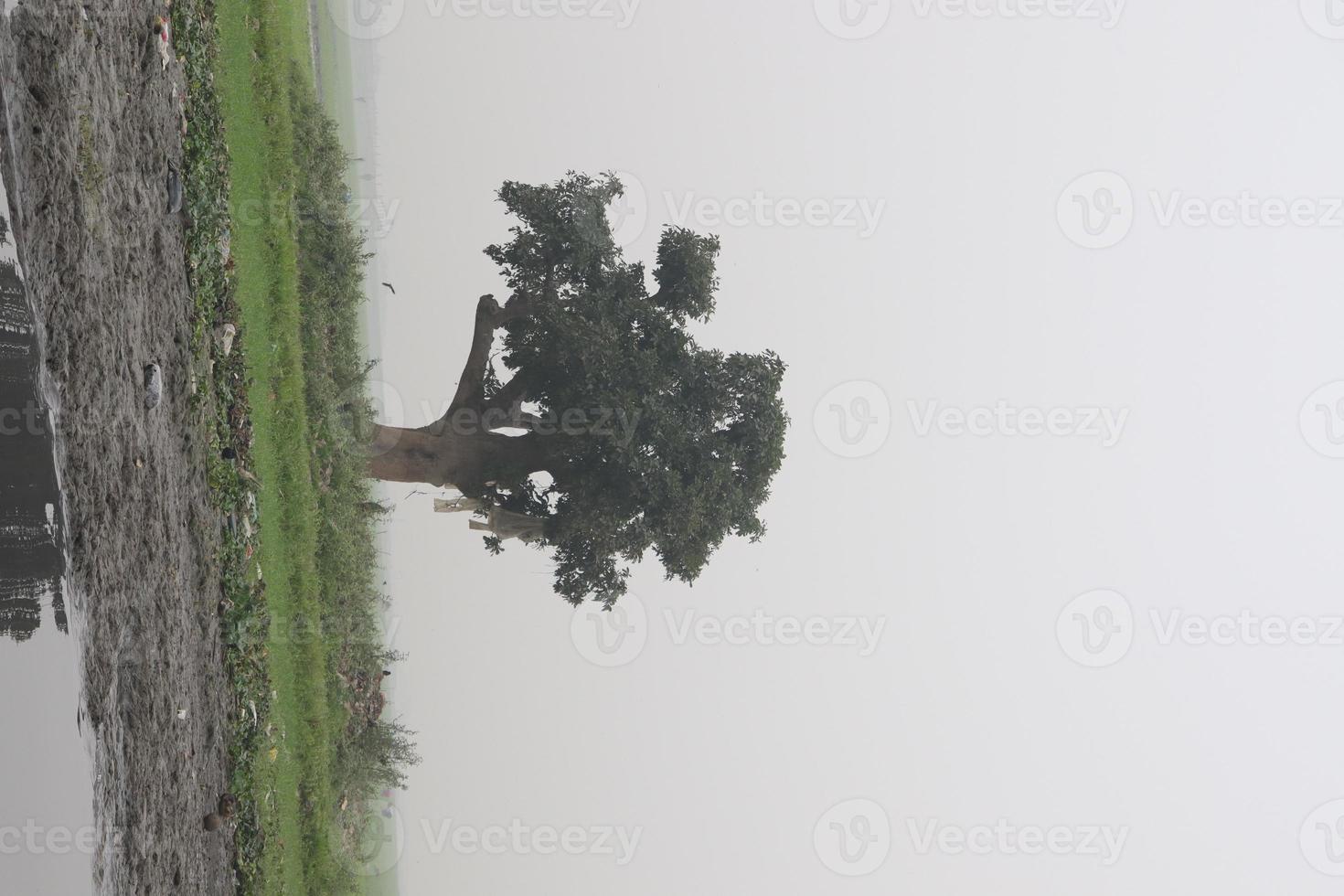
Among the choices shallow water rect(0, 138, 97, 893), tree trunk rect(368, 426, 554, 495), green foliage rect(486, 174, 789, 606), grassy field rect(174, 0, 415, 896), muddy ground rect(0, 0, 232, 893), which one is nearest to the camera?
shallow water rect(0, 138, 97, 893)

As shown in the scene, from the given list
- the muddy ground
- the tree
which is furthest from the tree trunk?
the muddy ground

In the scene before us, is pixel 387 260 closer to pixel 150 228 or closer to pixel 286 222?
pixel 286 222

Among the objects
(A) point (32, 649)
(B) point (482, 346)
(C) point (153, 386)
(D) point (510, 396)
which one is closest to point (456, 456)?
(D) point (510, 396)

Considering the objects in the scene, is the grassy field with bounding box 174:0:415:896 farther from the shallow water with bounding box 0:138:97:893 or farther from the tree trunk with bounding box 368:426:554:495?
the shallow water with bounding box 0:138:97:893

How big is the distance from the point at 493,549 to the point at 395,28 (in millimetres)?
9898

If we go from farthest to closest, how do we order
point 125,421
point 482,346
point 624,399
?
point 482,346 < point 624,399 < point 125,421

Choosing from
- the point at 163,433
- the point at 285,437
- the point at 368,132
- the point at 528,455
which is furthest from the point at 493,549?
the point at 368,132

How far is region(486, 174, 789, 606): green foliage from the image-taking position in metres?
12.3

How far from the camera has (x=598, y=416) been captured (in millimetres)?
12414

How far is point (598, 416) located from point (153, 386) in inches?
220

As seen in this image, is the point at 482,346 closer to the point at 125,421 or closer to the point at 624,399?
the point at 624,399

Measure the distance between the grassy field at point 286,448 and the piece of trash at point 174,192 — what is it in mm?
401

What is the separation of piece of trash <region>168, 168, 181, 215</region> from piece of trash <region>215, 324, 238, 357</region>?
1.28 meters

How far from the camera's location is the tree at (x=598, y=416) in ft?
40.5
